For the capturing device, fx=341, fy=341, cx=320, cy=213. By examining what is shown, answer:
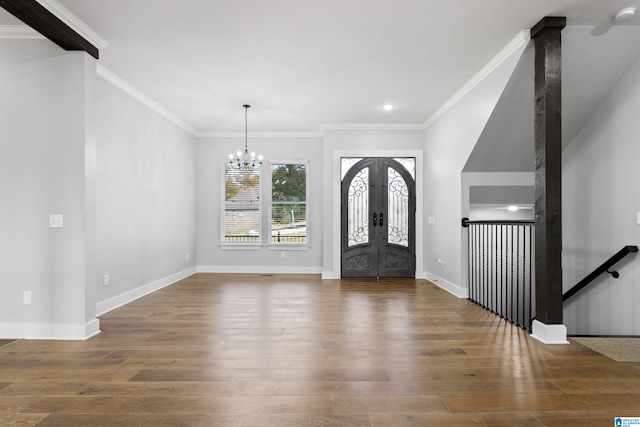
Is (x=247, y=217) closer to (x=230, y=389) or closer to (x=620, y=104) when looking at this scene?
(x=230, y=389)

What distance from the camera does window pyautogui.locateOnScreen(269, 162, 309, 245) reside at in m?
7.00

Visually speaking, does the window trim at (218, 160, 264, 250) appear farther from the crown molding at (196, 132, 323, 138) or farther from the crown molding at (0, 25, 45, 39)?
the crown molding at (0, 25, 45, 39)

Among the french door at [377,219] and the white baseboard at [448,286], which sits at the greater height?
the french door at [377,219]

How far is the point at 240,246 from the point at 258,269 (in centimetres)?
60

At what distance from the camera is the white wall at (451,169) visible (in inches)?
159

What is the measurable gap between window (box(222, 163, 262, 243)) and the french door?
1.84 meters

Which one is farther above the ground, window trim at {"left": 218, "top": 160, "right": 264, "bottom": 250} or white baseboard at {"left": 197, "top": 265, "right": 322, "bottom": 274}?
window trim at {"left": 218, "top": 160, "right": 264, "bottom": 250}

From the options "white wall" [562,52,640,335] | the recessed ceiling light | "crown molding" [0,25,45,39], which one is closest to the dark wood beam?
"crown molding" [0,25,45,39]

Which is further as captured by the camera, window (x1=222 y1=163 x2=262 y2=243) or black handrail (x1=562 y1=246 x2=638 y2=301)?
window (x1=222 y1=163 x2=262 y2=243)

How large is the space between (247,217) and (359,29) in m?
4.64

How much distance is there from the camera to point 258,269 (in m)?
6.97

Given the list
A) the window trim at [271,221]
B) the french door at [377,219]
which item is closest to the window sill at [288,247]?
the window trim at [271,221]

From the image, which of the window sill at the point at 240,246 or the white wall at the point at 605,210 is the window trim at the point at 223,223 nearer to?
the window sill at the point at 240,246

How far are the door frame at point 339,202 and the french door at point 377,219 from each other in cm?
9
